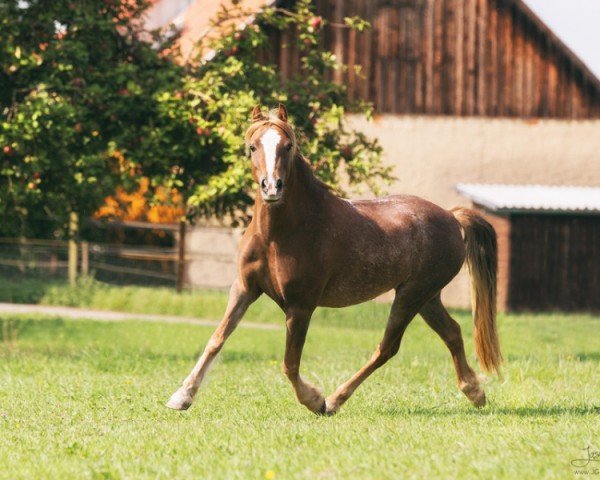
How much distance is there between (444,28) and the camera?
90.0ft

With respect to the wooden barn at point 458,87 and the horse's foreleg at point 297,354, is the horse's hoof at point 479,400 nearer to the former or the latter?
the horse's foreleg at point 297,354

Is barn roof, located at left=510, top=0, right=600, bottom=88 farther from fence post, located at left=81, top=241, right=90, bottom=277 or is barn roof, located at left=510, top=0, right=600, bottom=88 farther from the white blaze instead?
the white blaze

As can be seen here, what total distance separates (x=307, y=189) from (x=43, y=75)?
25.4 ft

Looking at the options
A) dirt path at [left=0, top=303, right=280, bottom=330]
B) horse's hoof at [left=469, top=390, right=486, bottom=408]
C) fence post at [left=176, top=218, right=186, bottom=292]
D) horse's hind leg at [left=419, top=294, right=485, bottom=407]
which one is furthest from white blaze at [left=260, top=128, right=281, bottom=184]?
fence post at [left=176, top=218, right=186, bottom=292]

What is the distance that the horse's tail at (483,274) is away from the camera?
9.83 meters

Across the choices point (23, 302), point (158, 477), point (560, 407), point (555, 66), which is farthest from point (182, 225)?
point (158, 477)

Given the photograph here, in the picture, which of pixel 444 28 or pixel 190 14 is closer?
pixel 444 28

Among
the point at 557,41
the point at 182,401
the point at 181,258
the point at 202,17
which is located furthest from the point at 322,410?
A: the point at 202,17

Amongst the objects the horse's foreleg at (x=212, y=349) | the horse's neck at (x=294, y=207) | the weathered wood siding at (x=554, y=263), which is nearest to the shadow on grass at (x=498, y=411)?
the horse's foreleg at (x=212, y=349)

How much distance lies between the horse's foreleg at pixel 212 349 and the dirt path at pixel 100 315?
13.9m

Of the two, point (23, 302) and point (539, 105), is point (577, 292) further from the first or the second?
point (23, 302)

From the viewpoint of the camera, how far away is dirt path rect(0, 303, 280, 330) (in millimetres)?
23200

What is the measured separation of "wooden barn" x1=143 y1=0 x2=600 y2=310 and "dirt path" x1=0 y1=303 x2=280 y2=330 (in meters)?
3.57

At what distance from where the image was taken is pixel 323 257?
8508mm
